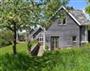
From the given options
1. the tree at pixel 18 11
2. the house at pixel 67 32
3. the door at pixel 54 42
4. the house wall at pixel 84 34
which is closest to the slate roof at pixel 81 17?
the house at pixel 67 32

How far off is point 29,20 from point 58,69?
8321mm

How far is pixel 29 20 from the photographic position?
22.8m

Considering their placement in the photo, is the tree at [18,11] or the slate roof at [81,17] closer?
the tree at [18,11]

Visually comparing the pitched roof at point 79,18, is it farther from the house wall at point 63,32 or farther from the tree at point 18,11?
the tree at point 18,11

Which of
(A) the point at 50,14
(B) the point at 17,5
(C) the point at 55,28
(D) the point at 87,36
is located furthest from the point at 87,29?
(B) the point at 17,5

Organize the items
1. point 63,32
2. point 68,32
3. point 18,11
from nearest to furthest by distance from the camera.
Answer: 1. point 18,11
2. point 68,32
3. point 63,32

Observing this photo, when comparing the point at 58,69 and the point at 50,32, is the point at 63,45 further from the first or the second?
the point at 58,69

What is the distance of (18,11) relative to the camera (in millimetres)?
20625

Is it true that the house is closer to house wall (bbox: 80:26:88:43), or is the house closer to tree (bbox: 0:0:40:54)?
house wall (bbox: 80:26:88:43)

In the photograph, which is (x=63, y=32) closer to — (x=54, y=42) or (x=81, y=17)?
(x=54, y=42)

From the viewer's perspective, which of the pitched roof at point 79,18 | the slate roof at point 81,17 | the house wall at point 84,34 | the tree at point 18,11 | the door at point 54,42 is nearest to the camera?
the tree at point 18,11

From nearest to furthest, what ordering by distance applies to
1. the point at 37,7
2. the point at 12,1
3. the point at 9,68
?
the point at 9,68, the point at 12,1, the point at 37,7

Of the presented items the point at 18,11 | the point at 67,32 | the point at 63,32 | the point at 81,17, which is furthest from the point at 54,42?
the point at 18,11

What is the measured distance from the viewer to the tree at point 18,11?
20.3m
